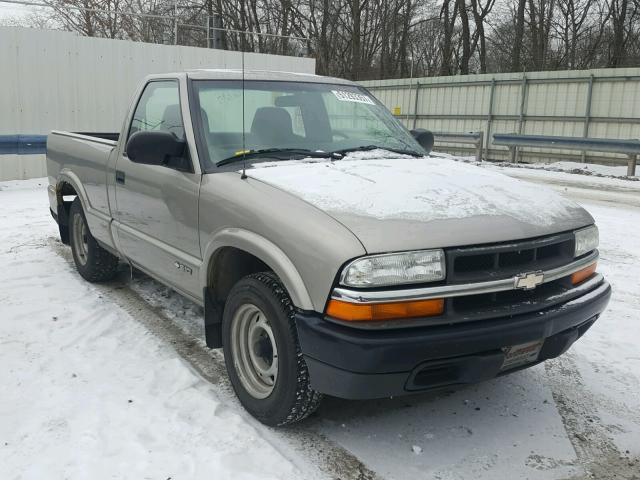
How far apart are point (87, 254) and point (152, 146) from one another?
244cm

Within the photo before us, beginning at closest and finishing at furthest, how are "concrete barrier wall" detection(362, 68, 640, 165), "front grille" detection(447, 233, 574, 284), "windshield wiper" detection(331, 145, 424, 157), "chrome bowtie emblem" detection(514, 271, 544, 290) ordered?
"front grille" detection(447, 233, 574, 284)
"chrome bowtie emblem" detection(514, 271, 544, 290)
"windshield wiper" detection(331, 145, 424, 157)
"concrete barrier wall" detection(362, 68, 640, 165)

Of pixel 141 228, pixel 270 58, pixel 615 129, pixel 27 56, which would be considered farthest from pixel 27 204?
pixel 615 129

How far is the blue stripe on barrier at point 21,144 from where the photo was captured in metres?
11.8

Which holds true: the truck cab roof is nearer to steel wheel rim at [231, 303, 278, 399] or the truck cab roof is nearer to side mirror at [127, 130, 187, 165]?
side mirror at [127, 130, 187, 165]

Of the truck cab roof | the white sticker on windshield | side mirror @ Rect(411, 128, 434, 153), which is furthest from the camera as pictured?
side mirror @ Rect(411, 128, 434, 153)

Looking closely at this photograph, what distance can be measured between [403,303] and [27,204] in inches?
345

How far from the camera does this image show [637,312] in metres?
4.77

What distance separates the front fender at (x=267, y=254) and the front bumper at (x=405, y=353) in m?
0.09

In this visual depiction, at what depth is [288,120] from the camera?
155 inches

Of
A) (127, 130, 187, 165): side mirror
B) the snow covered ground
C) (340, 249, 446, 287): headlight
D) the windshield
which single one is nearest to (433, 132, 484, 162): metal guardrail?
the snow covered ground

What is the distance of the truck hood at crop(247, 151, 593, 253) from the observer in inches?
105

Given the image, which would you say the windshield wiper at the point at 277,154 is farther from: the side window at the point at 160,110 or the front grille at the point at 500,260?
A: the front grille at the point at 500,260

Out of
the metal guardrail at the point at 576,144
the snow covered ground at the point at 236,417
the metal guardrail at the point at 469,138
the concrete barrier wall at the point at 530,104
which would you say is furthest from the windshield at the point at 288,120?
the metal guardrail at the point at 469,138

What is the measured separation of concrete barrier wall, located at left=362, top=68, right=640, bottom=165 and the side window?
14.4 meters
